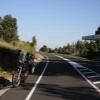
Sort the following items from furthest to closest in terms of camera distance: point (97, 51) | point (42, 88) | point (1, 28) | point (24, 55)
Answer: point (97, 51) < point (1, 28) < point (24, 55) < point (42, 88)

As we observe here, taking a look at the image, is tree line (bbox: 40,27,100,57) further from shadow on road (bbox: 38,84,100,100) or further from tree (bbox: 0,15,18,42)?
shadow on road (bbox: 38,84,100,100)

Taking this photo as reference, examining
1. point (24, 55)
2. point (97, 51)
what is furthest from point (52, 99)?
point (97, 51)

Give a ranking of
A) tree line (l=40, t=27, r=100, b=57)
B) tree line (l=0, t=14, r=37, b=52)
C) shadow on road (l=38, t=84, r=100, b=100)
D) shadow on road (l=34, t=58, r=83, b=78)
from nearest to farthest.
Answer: shadow on road (l=38, t=84, r=100, b=100)
shadow on road (l=34, t=58, r=83, b=78)
tree line (l=0, t=14, r=37, b=52)
tree line (l=40, t=27, r=100, b=57)

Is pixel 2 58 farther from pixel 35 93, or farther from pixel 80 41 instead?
pixel 80 41

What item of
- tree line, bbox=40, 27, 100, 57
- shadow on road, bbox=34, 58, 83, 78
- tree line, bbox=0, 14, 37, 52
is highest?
tree line, bbox=0, 14, 37, 52

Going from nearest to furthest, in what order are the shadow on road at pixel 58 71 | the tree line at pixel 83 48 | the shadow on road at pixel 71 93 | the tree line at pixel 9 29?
the shadow on road at pixel 71 93 → the shadow on road at pixel 58 71 → the tree line at pixel 9 29 → the tree line at pixel 83 48

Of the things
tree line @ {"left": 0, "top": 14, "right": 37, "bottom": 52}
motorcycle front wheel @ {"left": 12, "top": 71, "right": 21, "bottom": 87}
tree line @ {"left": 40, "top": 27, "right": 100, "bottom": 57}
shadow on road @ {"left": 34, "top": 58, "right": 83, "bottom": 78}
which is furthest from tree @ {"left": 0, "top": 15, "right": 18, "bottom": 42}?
motorcycle front wheel @ {"left": 12, "top": 71, "right": 21, "bottom": 87}

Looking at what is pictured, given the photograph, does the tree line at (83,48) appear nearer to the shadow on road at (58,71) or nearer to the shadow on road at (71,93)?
the shadow on road at (58,71)

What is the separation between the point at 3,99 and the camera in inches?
527

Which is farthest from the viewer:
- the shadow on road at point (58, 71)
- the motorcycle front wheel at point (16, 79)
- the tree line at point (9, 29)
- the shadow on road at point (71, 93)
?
the tree line at point (9, 29)

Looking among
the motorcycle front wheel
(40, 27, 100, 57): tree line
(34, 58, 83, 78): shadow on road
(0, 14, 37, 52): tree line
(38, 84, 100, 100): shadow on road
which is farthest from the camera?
(40, 27, 100, 57): tree line

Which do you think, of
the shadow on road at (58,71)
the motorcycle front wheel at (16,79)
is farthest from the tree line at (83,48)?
the motorcycle front wheel at (16,79)

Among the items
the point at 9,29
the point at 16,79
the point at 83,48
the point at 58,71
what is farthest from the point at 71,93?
the point at 83,48

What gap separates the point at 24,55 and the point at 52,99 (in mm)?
5023
